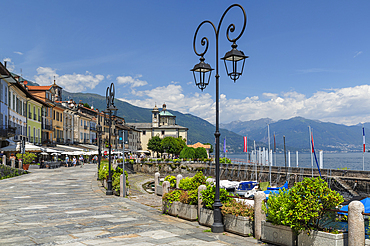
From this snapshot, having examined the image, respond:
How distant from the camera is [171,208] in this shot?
1268 centimetres

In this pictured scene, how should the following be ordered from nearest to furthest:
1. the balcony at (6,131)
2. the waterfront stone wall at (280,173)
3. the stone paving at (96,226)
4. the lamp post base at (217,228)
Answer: the stone paving at (96,226), the lamp post base at (217,228), the balcony at (6,131), the waterfront stone wall at (280,173)

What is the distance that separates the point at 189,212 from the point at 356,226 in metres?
5.94

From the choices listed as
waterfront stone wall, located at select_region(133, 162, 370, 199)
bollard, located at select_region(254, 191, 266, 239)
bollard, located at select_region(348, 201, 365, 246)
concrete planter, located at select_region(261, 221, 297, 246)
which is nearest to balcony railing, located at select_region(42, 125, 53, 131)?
waterfront stone wall, located at select_region(133, 162, 370, 199)

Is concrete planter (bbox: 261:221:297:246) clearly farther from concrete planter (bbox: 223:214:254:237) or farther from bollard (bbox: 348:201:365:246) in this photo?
bollard (bbox: 348:201:365:246)

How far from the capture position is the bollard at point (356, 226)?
666 cm

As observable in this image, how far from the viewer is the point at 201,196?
432 inches

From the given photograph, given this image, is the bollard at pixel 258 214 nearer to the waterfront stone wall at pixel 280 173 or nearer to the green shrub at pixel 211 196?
the green shrub at pixel 211 196

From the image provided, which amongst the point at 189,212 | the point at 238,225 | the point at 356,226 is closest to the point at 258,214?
the point at 238,225

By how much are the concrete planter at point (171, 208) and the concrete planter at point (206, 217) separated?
158 cm

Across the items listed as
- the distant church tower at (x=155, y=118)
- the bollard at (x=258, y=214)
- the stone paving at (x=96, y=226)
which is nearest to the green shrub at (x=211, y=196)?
the stone paving at (x=96, y=226)

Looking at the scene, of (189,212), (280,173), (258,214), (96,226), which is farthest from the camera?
(280,173)

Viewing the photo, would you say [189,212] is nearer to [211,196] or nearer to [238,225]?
[211,196]

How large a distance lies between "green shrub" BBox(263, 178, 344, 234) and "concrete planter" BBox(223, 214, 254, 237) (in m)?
1.58

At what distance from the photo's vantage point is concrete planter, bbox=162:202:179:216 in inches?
485
